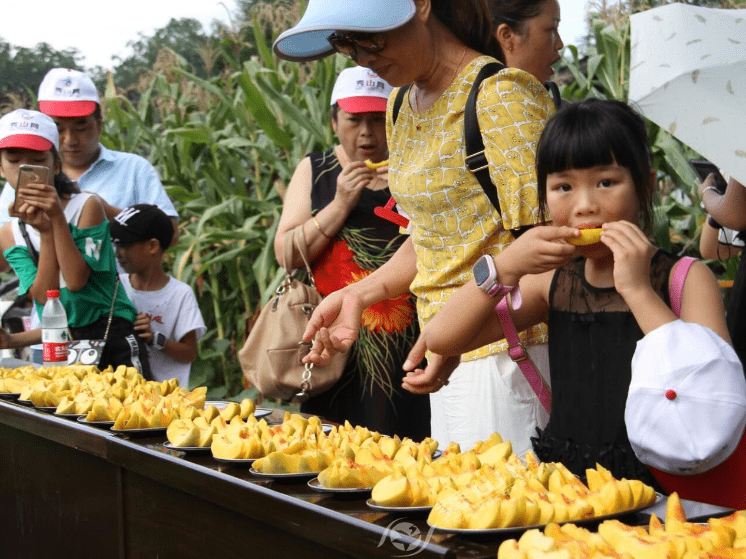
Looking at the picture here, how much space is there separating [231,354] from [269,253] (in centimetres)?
97

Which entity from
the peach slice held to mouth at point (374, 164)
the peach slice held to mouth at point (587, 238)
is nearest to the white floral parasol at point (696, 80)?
the peach slice held to mouth at point (587, 238)

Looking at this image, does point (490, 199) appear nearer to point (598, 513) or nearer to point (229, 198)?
point (598, 513)

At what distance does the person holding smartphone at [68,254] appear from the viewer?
11.5ft

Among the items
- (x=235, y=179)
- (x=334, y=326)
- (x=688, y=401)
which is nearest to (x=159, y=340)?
(x=334, y=326)

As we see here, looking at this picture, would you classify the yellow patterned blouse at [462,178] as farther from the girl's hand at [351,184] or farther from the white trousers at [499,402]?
the girl's hand at [351,184]

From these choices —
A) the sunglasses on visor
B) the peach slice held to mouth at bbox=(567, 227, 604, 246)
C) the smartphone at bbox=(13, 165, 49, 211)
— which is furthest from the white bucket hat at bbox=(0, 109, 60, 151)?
the peach slice held to mouth at bbox=(567, 227, 604, 246)

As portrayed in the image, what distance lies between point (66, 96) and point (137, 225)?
0.66 m

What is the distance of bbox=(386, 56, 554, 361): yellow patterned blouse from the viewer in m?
1.99

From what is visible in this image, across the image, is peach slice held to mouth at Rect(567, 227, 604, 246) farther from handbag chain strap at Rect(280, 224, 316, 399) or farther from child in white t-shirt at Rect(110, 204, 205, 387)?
child in white t-shirt at Rect(110, 204, 205, 387)

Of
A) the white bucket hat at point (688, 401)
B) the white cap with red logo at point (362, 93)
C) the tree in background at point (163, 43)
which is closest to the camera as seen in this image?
the white bucket hat at point (688, 401)

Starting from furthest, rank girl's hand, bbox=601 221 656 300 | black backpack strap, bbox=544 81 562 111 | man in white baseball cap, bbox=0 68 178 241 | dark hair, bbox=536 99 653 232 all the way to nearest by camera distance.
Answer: man in white baseball cap, bbox=0 68 178 241 < black backpack strap, bbox=544 81 562 111 < dark hair, bbox=536 99 653 232 < girl's hand, bbox=601 221 656 300

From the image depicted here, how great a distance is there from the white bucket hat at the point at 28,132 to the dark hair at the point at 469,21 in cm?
205

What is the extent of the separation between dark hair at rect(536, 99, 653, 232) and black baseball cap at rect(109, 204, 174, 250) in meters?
2.55

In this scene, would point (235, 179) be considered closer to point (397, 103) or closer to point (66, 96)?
point (66, 96)
